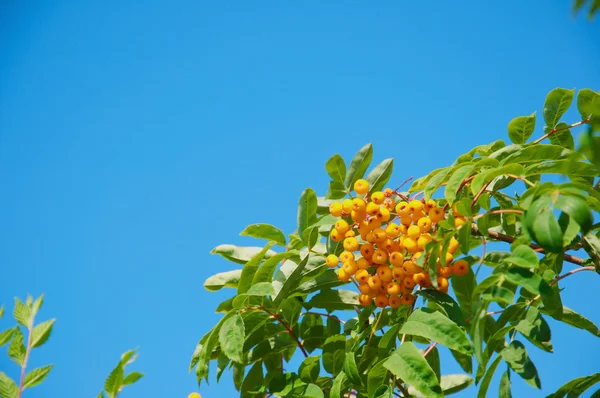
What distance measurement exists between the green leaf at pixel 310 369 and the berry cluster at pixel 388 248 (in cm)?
21

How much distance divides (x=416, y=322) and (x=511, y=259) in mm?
290

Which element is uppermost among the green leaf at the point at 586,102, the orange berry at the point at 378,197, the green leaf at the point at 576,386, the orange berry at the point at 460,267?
the green leaf at the point at 586,102

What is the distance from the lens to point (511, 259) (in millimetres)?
1269

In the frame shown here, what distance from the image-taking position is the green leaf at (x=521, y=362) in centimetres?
132

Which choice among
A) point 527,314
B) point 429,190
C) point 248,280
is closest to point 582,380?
point 527,314

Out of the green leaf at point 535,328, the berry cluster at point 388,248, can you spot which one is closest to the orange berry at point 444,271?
the berry cluster at point 388,248

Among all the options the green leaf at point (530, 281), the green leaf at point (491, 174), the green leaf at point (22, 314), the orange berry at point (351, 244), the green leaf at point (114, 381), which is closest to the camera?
the green leaf at point (114, 381)

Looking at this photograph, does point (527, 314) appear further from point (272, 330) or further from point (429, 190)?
point (272, 330)

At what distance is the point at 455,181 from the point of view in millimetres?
1554

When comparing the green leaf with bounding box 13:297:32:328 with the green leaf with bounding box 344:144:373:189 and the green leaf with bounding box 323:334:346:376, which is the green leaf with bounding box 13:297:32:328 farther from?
the green leaf with bounding box 344:144:373:189

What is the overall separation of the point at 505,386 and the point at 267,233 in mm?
759

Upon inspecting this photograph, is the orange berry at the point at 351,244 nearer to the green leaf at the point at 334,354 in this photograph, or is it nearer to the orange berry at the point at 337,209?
the orange berry at the point at 337,209

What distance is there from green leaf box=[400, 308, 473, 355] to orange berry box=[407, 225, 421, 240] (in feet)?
0.67

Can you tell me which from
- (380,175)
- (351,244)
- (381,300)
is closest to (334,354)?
(381,300)
